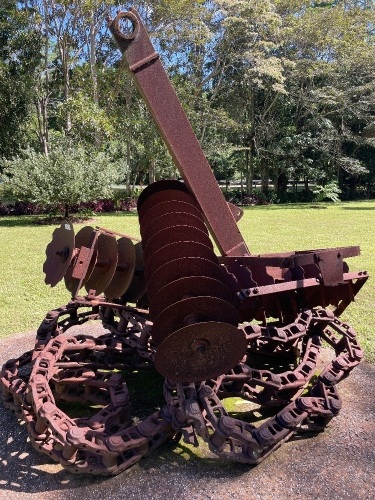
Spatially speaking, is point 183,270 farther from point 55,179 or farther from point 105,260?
Result: point 55,179

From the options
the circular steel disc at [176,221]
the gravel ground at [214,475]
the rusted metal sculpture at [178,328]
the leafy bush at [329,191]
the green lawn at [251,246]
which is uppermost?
the circular steel disc at [176,221]

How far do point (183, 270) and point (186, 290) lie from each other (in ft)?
0.49

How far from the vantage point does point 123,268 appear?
3719mm

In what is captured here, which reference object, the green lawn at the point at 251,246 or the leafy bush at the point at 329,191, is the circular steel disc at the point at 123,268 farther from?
the leafy bush at the point at 329,191

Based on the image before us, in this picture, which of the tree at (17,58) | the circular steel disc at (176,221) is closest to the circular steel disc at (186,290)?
the circular steel disc at (176,221)

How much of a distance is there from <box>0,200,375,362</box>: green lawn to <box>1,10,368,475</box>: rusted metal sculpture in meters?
2.05

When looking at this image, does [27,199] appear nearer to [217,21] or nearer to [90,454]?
[217,21]

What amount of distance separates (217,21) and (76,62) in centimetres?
877

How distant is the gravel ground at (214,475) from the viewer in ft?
9.51

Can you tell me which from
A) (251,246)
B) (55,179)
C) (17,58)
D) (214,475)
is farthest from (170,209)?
(17,58)

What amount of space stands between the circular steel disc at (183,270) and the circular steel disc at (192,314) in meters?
0.24

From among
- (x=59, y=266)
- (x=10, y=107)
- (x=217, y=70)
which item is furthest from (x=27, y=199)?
(x=59, y=266)

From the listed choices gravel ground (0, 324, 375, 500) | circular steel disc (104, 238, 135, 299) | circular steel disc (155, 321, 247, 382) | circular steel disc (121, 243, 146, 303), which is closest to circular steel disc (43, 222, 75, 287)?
circular steel disc (104, 238, 135, 299)

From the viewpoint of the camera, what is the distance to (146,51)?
2857 mm
